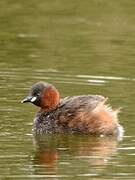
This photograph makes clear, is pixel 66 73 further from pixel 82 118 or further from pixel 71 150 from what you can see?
pixel 71 150

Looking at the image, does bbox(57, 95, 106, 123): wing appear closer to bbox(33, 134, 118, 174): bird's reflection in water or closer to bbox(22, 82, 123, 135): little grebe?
bbox(22, 82, 123, 135): little grebe

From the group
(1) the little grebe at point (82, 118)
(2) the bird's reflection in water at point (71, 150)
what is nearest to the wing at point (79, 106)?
(1) the little grebe at point (82, 118)

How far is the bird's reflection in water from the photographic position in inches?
430

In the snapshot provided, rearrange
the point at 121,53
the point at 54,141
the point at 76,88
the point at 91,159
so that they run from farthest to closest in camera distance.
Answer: the point at 121,53
the point at 76,88
the point at 54,141
the point at 91,159

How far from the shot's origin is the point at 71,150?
11586mm

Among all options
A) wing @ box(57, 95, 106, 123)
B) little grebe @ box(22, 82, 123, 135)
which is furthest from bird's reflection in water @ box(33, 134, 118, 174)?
wing @ box(57, 95, 106, 123)

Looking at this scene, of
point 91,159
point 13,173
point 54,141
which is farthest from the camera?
point 54,141

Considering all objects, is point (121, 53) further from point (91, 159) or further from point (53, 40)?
point (91, 159)

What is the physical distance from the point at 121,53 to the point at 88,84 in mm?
2780

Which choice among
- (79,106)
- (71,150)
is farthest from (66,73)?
(71,150)

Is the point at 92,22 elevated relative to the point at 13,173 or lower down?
elevated

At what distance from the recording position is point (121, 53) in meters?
17.7

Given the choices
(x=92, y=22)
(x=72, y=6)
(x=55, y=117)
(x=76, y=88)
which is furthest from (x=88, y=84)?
(x=72, y=6)

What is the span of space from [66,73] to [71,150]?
14.0ft
